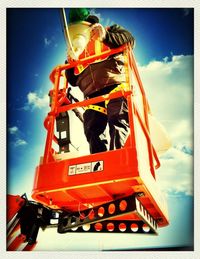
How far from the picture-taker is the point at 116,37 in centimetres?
297

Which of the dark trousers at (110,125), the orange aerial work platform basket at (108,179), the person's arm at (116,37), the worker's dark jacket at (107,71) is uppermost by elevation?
the person's arm at (116,37)

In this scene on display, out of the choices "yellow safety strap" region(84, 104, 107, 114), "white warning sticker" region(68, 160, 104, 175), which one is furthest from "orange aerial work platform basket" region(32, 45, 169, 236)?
→ "yellow safety strap" region(84, 104, 107, 114)

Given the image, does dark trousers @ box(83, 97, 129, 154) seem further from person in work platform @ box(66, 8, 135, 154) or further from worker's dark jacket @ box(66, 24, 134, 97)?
worker's dark jacket @ box(66, 24, 134, 97)

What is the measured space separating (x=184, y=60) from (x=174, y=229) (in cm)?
133

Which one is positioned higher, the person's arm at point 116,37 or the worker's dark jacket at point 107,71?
the person's arm at point 116,37

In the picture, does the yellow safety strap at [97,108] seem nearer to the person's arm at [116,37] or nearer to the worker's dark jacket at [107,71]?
the worker's dark jacket at [107,71]

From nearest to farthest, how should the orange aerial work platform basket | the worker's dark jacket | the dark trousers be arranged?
the orange aerial work platform basket < the dark trousers < the worker's dark jacket

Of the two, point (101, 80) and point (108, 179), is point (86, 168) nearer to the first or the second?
point (108, 179)

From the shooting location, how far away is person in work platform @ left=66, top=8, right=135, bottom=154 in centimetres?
293

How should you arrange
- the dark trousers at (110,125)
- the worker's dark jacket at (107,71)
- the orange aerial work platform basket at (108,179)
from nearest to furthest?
the orange aerial work platform basket at (108,179) → the dark trousers at (110,125) → the worker's dark jacket at (107,71)

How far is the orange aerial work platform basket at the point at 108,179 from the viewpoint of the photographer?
2.52 m

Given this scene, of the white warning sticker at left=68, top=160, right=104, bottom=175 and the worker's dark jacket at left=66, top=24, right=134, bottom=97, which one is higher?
the worker's dark jacket at left=66, top=24, right=134, bottom=97

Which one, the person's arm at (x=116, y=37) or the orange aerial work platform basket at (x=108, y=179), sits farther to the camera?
the person's arm at (x=116, y=37)
